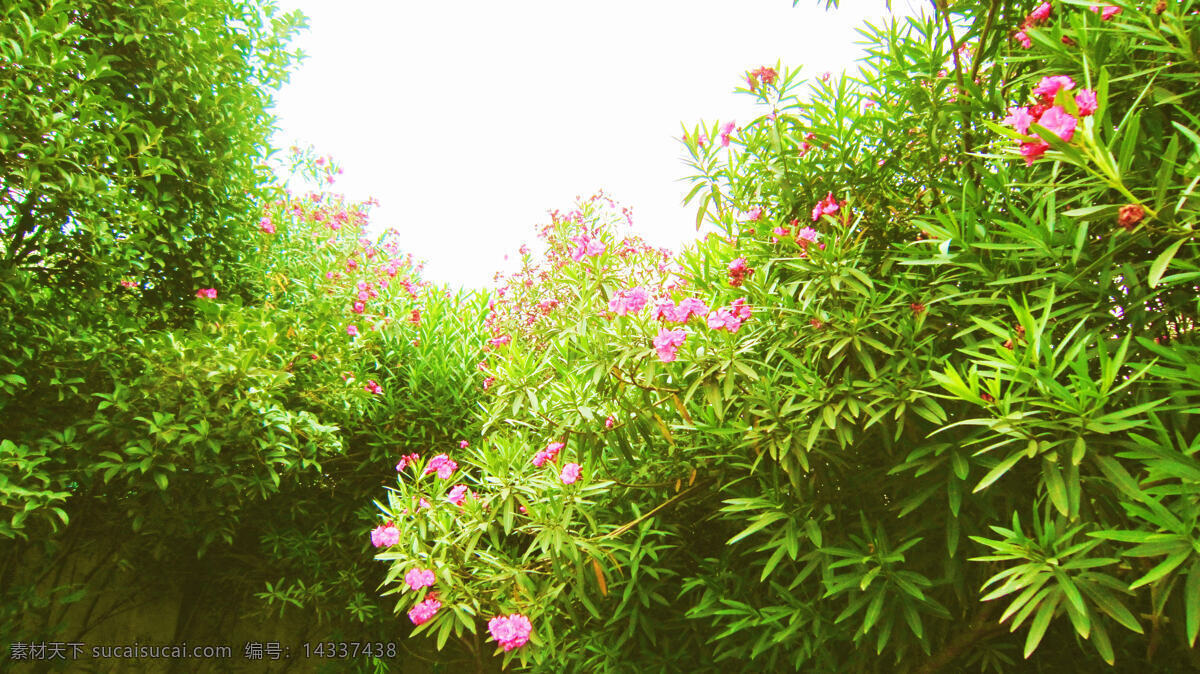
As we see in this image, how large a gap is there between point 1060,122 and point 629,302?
124cm

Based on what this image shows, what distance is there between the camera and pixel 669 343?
2010mm

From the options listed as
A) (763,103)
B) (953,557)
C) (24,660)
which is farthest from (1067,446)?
(24,660)

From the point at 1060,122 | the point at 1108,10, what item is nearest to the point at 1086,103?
the point at 1060,122

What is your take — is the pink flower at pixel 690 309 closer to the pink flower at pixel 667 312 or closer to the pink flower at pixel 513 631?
the pink flower at pixel 667 312

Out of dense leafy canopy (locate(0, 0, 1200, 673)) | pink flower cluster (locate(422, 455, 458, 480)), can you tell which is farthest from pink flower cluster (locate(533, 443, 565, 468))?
pink flower cluster (locate(422, 455, 458, 480))

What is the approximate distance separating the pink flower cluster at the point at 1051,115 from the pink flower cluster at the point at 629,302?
1.11 m

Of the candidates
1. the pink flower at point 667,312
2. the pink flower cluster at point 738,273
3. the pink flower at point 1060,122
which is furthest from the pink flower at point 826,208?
the pink flower at point 1060,122

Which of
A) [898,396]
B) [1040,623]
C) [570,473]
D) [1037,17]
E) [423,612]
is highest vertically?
[1037,17]

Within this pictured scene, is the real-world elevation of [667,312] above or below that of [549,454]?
above

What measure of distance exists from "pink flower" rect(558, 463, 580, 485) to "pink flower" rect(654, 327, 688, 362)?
2.02ft

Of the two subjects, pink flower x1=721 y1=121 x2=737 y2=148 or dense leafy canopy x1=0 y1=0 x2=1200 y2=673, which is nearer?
dense leafy canopy x1=0 y1=0 x2=1200 y2=673

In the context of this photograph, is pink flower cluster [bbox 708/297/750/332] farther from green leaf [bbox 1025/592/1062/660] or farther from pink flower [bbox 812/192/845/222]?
green leaf [bbox 1025/592/1062/660]

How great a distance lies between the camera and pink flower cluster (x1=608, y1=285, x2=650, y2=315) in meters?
2.17

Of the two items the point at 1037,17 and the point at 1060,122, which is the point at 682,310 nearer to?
the point at 1060,122
